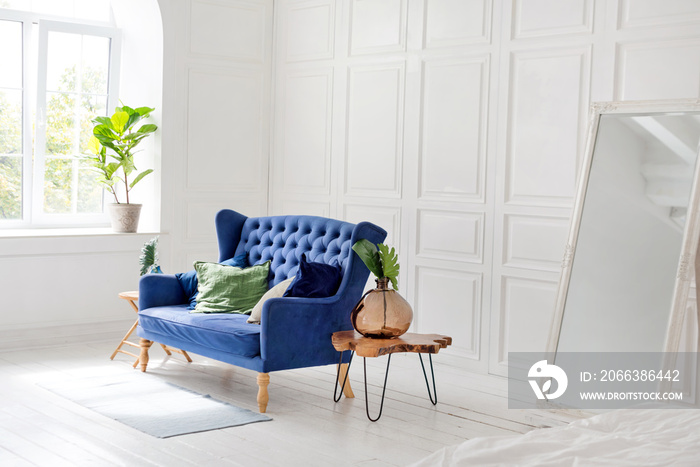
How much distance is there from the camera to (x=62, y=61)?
248 inches

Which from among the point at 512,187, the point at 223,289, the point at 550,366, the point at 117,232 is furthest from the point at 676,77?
the point at 117,232

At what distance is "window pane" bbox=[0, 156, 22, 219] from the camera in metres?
6.10

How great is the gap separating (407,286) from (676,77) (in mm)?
2258

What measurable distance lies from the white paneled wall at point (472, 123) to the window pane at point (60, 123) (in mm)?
1764

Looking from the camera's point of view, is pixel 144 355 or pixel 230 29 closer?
pixel 144 355

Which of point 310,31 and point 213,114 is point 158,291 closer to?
point 213,114

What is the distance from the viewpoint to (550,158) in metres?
4.84

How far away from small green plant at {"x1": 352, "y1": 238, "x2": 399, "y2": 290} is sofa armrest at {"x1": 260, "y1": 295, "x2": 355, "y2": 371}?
299mm

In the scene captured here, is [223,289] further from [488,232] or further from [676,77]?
[676,77]

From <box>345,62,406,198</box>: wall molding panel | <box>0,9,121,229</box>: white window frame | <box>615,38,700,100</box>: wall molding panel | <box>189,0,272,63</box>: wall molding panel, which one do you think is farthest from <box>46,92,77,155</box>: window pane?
<box>615,38,700,100</box>: wall molding panel

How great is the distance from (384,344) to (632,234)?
138 cm

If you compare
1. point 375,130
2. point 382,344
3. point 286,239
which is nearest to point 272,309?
point 382,344

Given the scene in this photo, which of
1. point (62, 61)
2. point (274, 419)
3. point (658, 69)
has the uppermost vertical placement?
point (62, 61)

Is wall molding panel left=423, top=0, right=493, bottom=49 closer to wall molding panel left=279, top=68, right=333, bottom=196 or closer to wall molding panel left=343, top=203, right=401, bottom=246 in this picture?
wall molding panel left=279, top=68, right=333, bottom=196
